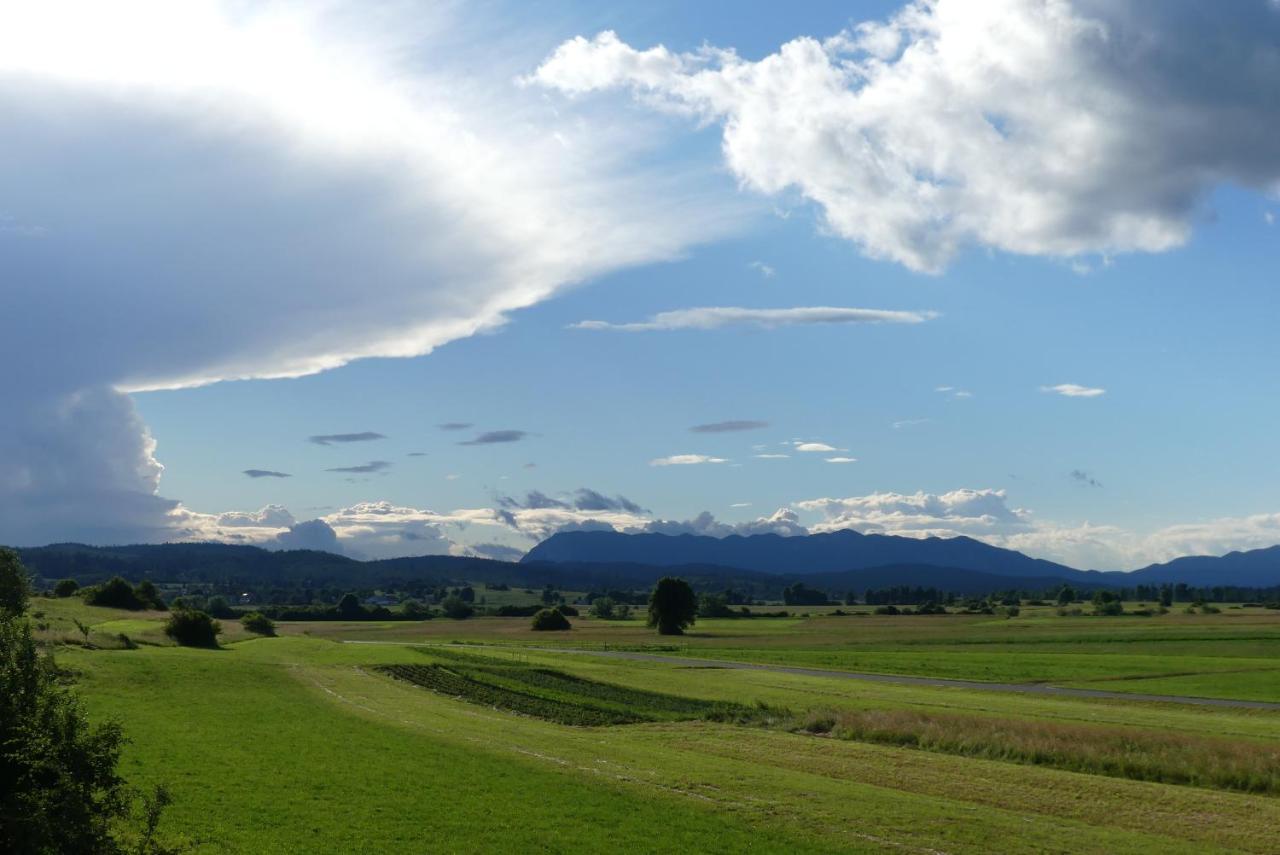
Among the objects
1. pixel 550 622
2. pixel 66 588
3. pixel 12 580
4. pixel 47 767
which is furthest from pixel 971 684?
pixel 66 588

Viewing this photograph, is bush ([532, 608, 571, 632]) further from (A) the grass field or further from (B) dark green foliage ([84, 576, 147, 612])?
(A) the grass field

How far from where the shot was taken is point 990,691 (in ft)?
236

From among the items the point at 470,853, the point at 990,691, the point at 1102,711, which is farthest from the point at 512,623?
the point at 470,853

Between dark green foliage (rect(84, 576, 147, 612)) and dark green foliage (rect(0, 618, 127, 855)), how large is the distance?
Result: 11275 centimetres

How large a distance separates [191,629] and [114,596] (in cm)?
4384

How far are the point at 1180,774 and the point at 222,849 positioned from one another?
35954 mm

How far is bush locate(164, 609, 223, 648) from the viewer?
8981 centimetres

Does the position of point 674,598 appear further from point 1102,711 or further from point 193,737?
point 193,737

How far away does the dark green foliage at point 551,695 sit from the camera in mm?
57438

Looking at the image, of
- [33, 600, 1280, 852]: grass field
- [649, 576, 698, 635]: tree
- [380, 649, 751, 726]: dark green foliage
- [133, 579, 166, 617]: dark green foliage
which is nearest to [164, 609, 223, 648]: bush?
[33, 600, 1280, 852]: grass field

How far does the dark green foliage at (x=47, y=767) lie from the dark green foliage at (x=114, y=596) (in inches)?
4439

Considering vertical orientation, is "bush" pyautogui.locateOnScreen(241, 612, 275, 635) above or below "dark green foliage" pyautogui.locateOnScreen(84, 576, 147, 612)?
below

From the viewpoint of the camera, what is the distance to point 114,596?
414ft

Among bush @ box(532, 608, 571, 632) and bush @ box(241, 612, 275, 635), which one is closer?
bush @ box(241, 612, 275, 635)
